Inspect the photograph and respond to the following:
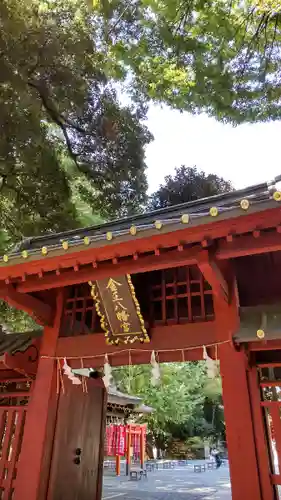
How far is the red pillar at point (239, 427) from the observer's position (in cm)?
403

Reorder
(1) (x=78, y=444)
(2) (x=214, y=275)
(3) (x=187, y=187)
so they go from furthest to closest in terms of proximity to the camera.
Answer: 1. (3) (x=187, y=187)
2. (1) (x=78, y=444)
3. (2) (x=214, y=275)

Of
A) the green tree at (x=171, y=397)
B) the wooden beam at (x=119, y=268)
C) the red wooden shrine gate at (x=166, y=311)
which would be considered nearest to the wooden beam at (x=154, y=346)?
the red wooden shrine gate at (x=166, y=311)

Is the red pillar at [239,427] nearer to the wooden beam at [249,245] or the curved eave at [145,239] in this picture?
the wooden beam at [249,245]

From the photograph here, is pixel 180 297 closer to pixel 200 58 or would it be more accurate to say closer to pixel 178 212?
pixel 178 212

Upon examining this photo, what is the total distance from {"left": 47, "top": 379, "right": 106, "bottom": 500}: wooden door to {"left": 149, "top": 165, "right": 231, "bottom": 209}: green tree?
9.15 meters

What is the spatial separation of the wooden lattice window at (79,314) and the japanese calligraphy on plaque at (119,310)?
2.06 ft

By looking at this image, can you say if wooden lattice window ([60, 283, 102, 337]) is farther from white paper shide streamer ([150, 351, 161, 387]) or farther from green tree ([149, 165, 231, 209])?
green tree ([149, 165, 231, 209])

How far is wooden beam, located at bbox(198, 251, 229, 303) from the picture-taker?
4.15 meters

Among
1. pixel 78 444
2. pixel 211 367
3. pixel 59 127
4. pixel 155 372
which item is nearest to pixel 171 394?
pixel 59 127

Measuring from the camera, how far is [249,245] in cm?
402

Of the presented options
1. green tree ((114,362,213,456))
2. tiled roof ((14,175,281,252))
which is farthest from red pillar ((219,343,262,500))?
green tree ((114,362,213,456))

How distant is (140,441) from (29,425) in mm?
13005

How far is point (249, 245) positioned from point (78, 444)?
169 inches

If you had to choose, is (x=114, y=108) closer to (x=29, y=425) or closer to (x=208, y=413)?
(x=29, y=425)
